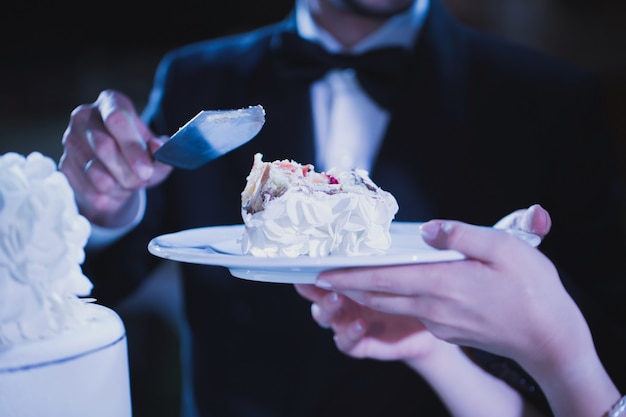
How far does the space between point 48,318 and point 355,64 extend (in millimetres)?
1122

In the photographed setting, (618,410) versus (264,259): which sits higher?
(264,259)

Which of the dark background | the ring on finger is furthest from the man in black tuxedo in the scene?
the dark background

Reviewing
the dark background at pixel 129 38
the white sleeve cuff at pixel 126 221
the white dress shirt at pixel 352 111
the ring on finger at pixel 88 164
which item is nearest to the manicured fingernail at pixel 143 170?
the ring on finger at pixel 88 164

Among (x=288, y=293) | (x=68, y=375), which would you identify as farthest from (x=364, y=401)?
(x=68, y=375)

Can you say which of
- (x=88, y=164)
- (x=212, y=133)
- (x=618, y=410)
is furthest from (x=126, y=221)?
(x=618, y=410)

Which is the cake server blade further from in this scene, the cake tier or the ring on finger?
the cake tier

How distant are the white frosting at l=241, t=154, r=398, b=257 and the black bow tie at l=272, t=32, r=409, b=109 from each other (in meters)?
0.70

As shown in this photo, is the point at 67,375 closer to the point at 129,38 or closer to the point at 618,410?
the point at 618,410

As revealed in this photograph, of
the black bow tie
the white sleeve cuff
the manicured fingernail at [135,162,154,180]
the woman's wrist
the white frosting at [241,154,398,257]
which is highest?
the black bow tie

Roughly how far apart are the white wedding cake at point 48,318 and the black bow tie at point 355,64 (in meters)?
1.01

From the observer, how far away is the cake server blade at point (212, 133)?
82 cm

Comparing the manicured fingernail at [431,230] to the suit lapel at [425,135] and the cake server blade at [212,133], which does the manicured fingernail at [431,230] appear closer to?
the cake server blade at [212,133]

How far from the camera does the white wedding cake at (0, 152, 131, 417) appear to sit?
54cm

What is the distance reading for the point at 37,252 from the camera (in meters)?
0.58
